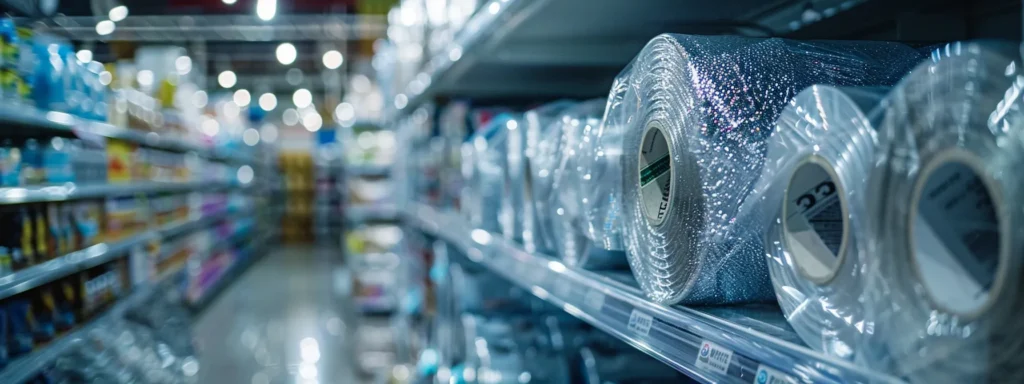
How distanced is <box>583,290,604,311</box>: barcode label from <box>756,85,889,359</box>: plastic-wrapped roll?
Answer: 409 millimetres

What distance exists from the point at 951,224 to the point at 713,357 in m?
0.33

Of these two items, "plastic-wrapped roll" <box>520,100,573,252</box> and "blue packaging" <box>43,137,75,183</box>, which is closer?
"plastic-wrapped roll" <box>520,100,573,252</box>

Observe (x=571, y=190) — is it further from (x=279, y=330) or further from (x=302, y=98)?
(x=302, y=98)

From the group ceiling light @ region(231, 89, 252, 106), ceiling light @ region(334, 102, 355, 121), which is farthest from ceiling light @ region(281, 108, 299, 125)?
ceiling light @ region(334, 102, 355, 121)

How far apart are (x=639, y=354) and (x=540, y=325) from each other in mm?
431

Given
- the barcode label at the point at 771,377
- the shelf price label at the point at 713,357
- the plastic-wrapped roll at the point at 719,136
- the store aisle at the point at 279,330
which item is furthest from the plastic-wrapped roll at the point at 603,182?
the store aisle at the point at 279,330

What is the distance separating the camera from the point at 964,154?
52cm

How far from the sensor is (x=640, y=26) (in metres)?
1.73

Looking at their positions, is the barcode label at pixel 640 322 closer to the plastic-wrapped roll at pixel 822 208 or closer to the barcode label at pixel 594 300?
the barcode label at pixel 594 300

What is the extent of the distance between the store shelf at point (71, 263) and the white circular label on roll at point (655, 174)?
2.59 m

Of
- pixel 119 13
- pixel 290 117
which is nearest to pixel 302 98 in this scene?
pixel 290 117

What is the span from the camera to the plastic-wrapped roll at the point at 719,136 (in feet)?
2.85

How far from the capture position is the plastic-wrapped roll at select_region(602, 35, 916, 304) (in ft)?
2.85

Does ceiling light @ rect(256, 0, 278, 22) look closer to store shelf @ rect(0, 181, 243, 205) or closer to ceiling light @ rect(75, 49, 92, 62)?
store shelf @ rect(0, 181, 243, 205)
